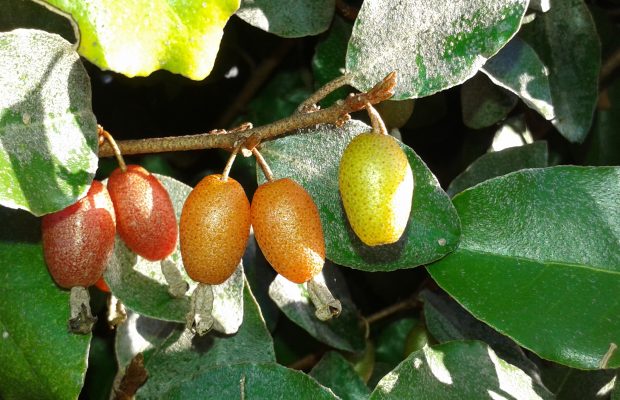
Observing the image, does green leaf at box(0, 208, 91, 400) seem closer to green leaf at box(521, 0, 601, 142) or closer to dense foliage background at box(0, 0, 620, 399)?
dense foliage background at box(0, 0, 620, 399)

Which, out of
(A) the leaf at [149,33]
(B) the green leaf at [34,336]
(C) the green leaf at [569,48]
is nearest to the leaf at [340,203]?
(A) the leaf at [149,33]

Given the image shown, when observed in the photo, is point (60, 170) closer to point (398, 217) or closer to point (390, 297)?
point (398, 217)

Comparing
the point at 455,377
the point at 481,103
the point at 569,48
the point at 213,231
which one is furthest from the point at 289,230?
the point at 569,48

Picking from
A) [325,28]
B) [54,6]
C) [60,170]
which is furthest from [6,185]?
[325,28]

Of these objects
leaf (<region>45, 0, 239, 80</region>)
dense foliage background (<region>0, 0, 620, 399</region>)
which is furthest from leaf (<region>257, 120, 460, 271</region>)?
leaf (<region>45, 0, 239, 80</region>)

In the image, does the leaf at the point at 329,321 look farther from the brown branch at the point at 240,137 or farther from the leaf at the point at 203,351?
the brown branch at the point at 240,137
